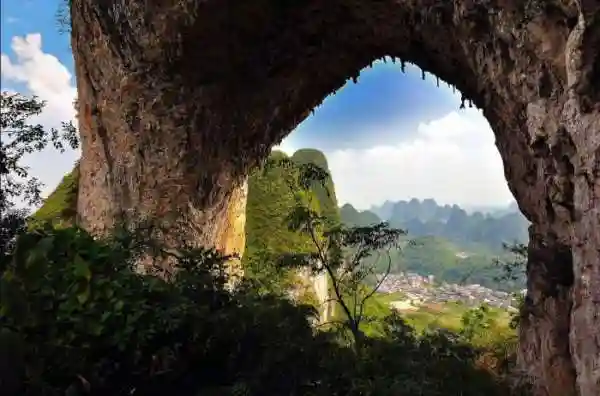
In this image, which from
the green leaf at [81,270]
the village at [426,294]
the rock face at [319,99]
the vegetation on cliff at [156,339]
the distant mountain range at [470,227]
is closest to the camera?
the vegetation on cliff at [156,339]

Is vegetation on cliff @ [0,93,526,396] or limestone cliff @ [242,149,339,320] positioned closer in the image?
vegetation on cliff @ [0,93,526,396]

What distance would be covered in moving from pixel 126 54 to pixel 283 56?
229 centimetres

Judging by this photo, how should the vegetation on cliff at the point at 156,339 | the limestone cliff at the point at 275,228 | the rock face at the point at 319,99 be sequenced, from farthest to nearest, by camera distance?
the limestone cliff at the point at 275,228 → the rock face at the point at 319,99 → the vegetation on cliff at the point at 156,339

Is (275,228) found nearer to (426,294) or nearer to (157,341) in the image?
(426,294)

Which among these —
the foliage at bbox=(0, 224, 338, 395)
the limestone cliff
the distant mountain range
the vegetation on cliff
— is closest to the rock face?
the vegetation on cliff

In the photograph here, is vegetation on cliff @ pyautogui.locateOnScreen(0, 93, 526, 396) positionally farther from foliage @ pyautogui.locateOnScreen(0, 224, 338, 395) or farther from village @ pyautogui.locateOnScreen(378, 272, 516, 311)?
village @ pyautogui.locateOnScreen(378, 272, 516, 311)

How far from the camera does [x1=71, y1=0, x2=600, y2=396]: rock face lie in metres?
4.45

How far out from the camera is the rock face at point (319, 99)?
175 inches

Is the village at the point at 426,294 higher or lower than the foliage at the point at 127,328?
lower

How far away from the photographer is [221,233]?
10359 mm

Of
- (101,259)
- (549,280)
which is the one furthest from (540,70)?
(101,259)

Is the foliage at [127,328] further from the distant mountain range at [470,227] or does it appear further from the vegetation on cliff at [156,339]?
the distant mountain range at [470,227]

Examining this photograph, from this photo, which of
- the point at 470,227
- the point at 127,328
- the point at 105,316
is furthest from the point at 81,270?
the point at 470,227

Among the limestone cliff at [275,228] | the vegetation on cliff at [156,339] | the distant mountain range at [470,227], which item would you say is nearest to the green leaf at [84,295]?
the vegetation on cliff at [156,339]
